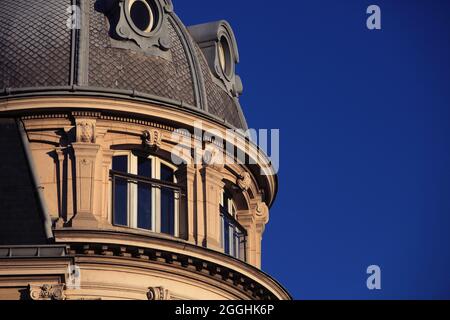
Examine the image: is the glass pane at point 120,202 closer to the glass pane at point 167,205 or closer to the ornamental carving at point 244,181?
the glass pane at point 167,205

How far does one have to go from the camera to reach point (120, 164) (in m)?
63.1

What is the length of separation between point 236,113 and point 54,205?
9.08 m

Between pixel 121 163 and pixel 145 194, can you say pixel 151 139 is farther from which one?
pixel 145 194

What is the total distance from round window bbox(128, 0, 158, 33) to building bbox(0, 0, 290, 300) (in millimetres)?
33

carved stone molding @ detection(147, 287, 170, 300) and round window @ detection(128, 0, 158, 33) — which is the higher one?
round window @ detection(128, 0, 158, 33)

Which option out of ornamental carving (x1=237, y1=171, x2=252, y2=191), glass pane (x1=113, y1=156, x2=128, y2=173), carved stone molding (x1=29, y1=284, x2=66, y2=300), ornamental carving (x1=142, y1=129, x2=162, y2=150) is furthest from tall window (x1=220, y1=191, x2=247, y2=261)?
carved stone molding (x1=29, y1=284, x2=66, y2=300)

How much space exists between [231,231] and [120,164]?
4944 mm

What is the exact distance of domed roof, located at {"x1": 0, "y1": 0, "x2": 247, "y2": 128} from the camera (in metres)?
63.4

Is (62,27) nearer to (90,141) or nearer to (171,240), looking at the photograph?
(90,141)

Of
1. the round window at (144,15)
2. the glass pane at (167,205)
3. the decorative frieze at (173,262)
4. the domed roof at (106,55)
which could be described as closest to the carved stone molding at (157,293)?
the decorative frieze at (173,262)

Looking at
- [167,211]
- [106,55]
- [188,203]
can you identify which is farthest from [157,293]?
[106,55]

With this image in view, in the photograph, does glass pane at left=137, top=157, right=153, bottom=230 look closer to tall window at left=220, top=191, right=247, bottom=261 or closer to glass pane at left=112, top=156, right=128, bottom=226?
glass pane at left=112, top=156, right=128, bottom=226

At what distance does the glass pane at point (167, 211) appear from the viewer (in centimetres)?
6281

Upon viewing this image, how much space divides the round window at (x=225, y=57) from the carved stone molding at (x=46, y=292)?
1482 centimetres
